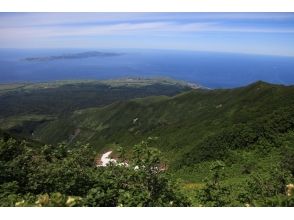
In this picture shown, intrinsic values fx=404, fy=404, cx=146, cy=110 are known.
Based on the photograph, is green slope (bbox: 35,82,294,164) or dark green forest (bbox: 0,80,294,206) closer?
dark green forest (bbox: 0,80,294,206)

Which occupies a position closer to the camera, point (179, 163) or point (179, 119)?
point (179, 163)

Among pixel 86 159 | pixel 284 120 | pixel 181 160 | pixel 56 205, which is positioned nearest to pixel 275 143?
pixel 284 120

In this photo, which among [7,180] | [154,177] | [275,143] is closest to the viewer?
[154,177]

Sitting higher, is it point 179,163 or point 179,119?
point 179,163

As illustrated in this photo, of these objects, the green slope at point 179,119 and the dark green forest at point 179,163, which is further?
the green slope at point 179,119
